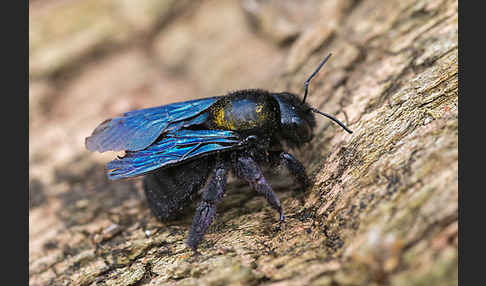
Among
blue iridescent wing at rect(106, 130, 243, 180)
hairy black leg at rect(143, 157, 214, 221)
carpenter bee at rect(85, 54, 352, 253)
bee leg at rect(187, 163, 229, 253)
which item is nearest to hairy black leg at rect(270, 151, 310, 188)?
carpenter bee at rect(85, 54, 352, 253)

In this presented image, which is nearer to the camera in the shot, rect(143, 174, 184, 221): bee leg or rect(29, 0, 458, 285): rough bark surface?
rect(29, 0, 458, 285): rough bark surface

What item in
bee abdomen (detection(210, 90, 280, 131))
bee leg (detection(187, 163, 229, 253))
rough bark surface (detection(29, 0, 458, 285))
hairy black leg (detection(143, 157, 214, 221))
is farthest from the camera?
hairy black leg (detection(143, 157, 214, 221))

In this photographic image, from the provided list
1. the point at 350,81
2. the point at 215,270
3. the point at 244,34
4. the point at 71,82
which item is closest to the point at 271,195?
the point at 215,270

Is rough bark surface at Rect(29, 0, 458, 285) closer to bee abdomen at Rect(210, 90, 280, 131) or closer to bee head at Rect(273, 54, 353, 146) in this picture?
bee head at Rect(273, 54, 353, 146)

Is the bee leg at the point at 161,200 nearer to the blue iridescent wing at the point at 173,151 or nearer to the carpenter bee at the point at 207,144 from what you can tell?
the carpenter bee at the point at 207,144

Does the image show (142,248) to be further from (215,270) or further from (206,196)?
(215,270)

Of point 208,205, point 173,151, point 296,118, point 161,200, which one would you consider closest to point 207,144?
point 173,151
